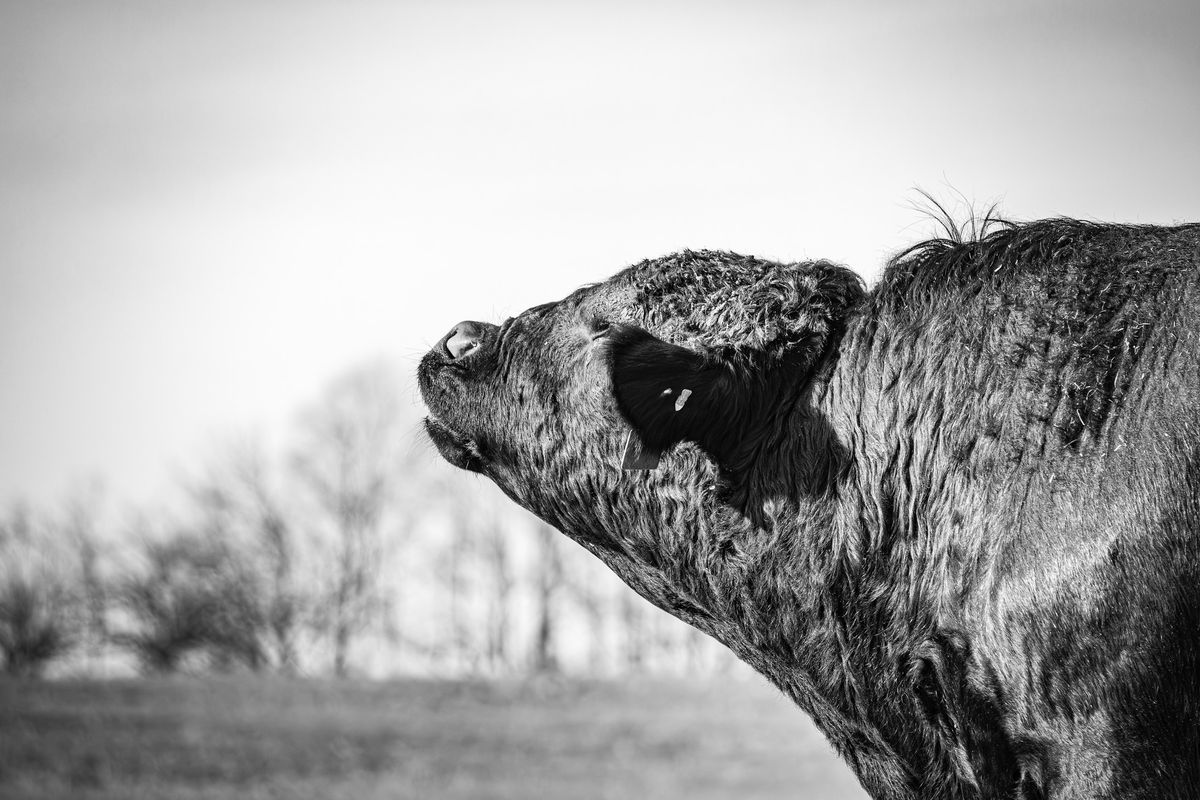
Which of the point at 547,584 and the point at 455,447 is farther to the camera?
the point at 547,584

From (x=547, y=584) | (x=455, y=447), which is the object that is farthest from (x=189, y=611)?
(x=455, y=447)

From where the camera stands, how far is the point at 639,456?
14.7ft

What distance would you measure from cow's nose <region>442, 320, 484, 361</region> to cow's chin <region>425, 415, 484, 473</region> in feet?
1.11

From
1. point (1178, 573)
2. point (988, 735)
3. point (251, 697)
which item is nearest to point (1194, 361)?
point (1178, 573)

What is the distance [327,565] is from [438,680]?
24139mm

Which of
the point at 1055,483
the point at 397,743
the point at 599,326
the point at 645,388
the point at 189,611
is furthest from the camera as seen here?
the point at 189,611

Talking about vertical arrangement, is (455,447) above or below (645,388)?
below

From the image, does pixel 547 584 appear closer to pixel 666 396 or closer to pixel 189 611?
pixel 189 611

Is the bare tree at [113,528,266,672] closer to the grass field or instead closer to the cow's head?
the grass field

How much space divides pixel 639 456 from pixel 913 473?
1.04m

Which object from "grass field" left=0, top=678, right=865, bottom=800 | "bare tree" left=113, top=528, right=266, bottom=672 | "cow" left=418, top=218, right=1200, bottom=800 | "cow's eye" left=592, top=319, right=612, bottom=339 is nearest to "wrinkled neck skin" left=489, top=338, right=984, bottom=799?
"cow" left=418, top=218, right=1200, bottom=800

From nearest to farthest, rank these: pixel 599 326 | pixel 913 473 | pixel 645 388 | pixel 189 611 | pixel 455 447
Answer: pixel 913 473 < pixel 645 388 < pixel 599 326 < pixel 455 447 < pixel 189 611

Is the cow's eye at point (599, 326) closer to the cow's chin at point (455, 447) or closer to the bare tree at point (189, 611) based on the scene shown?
the cow's chin at point (455, 447)

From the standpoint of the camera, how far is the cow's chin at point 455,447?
5371 millimetres
